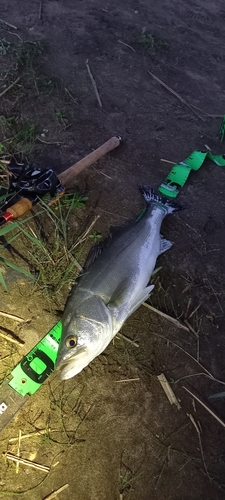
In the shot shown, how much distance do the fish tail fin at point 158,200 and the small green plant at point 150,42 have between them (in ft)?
10.7

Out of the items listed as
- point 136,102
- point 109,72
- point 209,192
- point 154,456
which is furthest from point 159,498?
point 109,72

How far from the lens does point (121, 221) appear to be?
441cm

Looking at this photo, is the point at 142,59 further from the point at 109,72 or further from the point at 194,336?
the point at 194,336

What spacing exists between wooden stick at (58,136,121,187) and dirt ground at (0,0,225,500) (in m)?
0.20

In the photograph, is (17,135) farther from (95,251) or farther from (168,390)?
(168,390)

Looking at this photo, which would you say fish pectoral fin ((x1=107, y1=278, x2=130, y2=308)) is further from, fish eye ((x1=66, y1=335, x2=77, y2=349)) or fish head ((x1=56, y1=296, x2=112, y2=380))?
fish eye ((x1=66, y1=335, x2=77, y2=349))

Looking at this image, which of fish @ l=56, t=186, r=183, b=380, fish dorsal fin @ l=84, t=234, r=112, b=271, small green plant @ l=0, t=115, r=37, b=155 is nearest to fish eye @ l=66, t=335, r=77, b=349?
fish @ l=56, t=186, r=183, b=380

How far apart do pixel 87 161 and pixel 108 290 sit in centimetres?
168

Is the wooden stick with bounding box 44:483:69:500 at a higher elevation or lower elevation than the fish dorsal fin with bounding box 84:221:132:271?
lower

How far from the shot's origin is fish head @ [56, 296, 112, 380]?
3068mm

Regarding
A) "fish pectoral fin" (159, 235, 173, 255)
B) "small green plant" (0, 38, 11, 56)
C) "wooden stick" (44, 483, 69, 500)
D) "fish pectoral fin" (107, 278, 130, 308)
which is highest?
"small green plant" (0, 38, 11, 56)

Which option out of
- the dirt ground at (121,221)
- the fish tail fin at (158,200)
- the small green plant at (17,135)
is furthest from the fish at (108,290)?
the small green plant at (17,135)

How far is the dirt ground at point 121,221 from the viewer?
307 cm

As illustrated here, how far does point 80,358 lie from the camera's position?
3078 mm
